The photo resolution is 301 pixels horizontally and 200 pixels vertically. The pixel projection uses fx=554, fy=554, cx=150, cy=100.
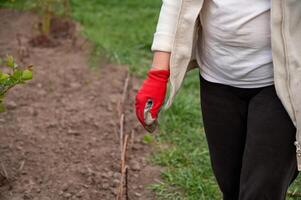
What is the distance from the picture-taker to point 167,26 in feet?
6.10

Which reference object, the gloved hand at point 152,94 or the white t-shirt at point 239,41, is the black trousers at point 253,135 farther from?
the gloved hand at point 152,94

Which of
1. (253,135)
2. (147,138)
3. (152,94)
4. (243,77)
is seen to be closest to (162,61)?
(152,94)

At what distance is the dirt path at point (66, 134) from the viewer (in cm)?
273

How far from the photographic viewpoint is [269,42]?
1.68 metres

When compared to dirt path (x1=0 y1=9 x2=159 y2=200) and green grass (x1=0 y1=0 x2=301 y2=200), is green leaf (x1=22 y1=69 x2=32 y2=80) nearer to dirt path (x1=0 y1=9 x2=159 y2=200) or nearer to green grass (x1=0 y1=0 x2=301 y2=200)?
dirt path (x1=0 y1=9 x2=159 y2=200)

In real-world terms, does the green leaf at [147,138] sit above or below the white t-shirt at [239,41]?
below

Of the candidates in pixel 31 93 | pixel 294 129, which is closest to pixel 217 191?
pixel 294 129

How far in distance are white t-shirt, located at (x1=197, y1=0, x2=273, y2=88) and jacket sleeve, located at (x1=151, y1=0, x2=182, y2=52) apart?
0.10m

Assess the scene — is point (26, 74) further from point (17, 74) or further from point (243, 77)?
point (243, 77)

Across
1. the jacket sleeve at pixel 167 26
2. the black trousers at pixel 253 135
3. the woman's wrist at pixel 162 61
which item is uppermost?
the jacket sleeve at pixel 167 26

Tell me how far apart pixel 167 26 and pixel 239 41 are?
27 centimetres

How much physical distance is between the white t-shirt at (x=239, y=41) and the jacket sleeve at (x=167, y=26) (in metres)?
0.10

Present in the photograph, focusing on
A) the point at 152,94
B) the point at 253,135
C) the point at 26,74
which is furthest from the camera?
the point at 26,74

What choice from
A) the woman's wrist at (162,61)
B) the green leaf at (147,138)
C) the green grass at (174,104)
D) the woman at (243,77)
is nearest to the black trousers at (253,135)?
the woman at (243,77)
